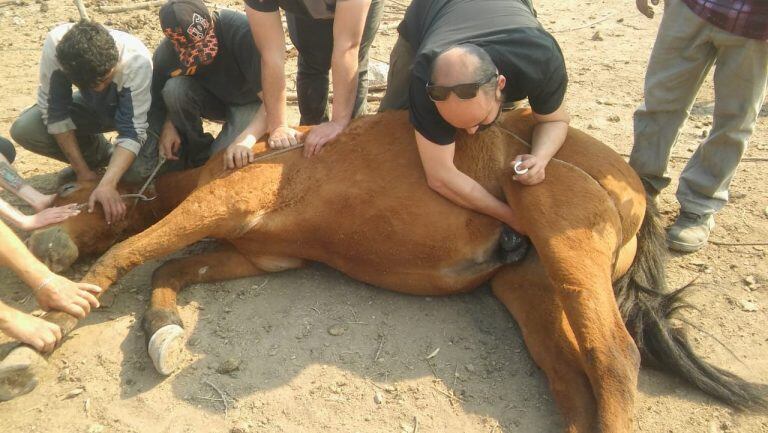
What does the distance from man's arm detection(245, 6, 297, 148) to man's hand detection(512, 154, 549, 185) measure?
138 centimetres

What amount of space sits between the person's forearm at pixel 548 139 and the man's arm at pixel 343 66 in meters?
1.17

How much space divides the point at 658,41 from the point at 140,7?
20.1 ft

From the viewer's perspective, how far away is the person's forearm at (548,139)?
3.31 meters

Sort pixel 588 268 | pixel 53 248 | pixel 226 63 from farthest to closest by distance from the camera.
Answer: pixel 226 63
pixel 53 248
pixel 588 268

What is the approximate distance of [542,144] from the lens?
3.33 metres

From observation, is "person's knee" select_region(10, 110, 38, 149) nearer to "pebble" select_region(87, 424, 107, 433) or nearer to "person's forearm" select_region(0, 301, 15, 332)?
"person's forearm" select_region(0, 301, 15, 332)

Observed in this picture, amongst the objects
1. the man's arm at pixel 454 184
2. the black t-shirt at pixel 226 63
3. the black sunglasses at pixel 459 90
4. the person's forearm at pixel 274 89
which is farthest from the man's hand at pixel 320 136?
the black sunglasses at pixel 459 90

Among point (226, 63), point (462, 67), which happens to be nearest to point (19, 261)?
point (226, 63)

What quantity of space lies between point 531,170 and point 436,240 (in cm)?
65

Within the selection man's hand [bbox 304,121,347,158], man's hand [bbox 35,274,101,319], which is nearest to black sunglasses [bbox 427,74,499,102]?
man's hand [bbox 304,121,347,158]

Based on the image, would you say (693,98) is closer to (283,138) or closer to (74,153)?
(283,138)

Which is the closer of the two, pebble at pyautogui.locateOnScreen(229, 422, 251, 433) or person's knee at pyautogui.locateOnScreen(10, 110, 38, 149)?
pebble at pyautogui.locateOnScreen(229, 422, 251, 433)

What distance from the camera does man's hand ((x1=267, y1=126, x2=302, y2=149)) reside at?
3.75 metres

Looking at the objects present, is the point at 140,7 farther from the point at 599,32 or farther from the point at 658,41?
the point at 658,41
